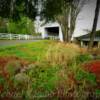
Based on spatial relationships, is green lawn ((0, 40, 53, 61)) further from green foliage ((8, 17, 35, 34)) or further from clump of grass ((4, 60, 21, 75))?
green foliage ((8, 17, 35, 34))

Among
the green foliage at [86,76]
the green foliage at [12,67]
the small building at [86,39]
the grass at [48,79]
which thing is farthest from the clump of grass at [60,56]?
the small building at [86,39]

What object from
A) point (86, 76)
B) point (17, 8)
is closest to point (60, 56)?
point (86, 76)

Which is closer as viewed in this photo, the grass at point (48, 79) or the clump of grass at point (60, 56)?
the grass at point (48, 79)

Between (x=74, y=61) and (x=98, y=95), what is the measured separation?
14.3ft

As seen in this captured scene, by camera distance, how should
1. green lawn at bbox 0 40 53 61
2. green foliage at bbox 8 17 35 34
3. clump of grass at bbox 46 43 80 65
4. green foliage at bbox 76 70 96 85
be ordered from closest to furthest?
green foliage at bbox 76 70 96 85 < clump of grass at bbox 46 43 80 65 < green lawn at bbox 0 40 53 61 < green foliage at bbox 8 17 35 34

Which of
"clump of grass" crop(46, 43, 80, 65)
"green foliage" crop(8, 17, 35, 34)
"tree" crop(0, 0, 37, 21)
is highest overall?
"tree" crop(0, 0, 37, 21)

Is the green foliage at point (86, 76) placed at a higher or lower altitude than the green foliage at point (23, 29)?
lower

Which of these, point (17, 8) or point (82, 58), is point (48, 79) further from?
point (82, 58)

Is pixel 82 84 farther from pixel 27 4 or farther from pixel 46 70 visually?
pixel 27 4

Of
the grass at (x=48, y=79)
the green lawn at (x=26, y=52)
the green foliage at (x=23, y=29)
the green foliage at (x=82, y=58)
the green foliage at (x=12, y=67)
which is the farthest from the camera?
the green foliage at (x=23, y=29)

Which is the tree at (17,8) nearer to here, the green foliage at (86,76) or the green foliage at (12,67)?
the green foliage at (12,67)

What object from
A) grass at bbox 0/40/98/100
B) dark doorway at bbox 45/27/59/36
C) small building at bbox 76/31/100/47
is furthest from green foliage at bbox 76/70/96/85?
dark doorway at bbox 45/27/59/36

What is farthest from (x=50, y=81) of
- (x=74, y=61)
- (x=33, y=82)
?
(x=74, y=61)

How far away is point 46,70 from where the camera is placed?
17.6 meters
